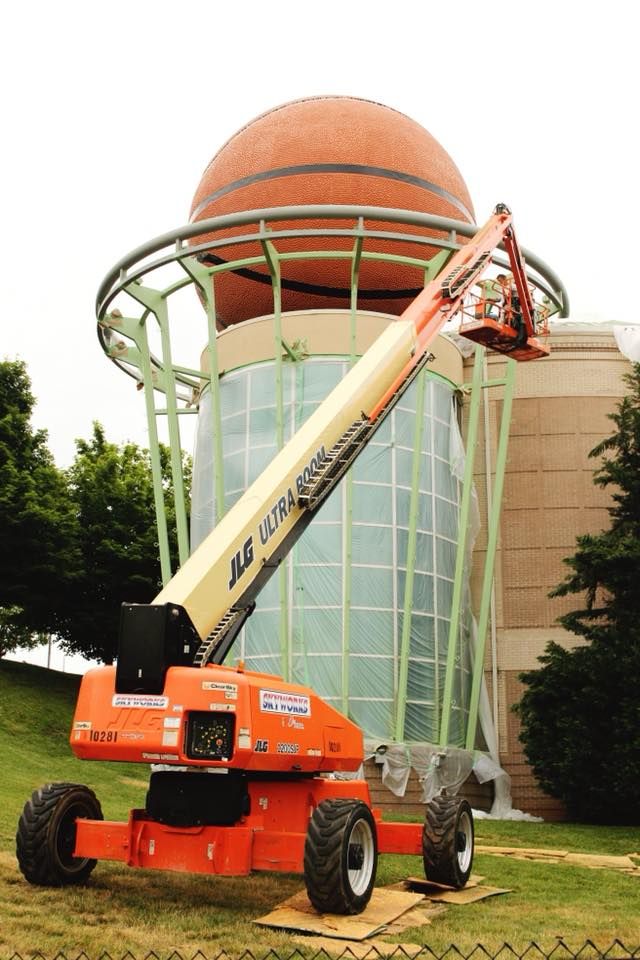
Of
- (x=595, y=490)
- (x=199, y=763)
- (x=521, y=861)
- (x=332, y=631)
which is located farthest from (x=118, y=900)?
(x=595, y=490)

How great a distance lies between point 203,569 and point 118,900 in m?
3.21

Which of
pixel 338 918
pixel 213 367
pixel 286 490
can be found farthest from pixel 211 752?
pixel 213 367

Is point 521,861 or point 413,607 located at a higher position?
point 413,607

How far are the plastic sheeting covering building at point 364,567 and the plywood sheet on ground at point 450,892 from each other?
11147 millimetres

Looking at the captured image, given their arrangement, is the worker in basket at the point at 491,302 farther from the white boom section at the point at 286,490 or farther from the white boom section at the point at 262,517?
the white boom section at the point at 262,517

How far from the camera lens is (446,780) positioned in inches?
924

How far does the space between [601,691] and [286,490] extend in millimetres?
12633

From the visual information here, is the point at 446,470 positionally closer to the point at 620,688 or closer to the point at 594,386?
the point at 594,386

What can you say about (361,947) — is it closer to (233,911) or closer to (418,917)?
(418,917)

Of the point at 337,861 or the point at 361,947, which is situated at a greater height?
the point at 337,861

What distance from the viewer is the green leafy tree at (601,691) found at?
20.8 meters

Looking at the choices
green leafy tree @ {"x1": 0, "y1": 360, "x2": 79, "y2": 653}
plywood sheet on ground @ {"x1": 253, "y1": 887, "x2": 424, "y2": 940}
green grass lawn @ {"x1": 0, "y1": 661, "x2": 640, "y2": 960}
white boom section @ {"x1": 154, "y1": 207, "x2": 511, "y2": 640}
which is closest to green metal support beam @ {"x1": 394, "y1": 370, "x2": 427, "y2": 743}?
green grass lawn @ {"x1": 0, "y1": 661, "x2": 640, "y2": 960}

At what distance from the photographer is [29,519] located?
A: 3184 centimetres

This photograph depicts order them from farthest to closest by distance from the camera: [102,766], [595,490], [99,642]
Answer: [99,642]
[595,490]
[102,766]
